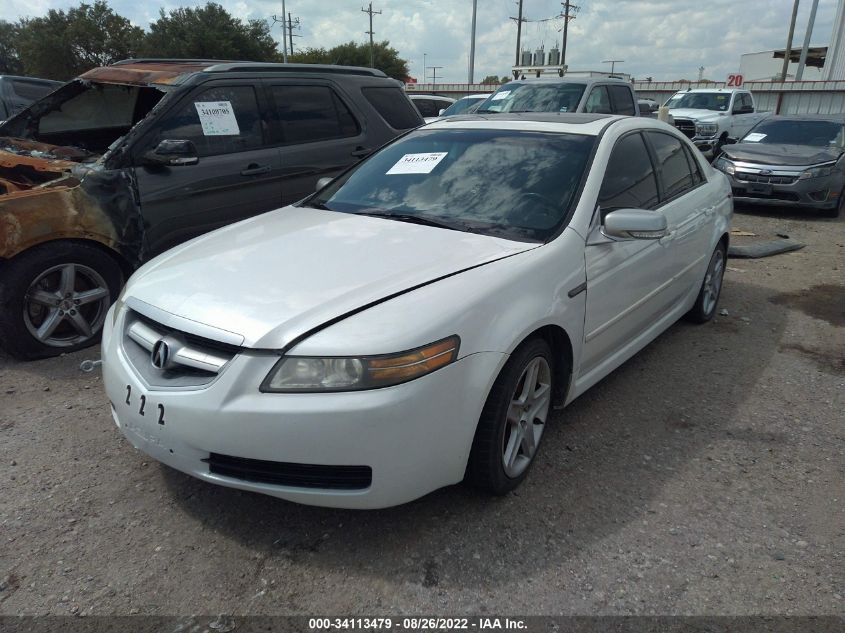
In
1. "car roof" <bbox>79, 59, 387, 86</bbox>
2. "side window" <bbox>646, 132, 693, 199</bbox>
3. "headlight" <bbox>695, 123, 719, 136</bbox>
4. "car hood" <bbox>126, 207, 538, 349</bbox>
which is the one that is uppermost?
"car roof" <bbox>79, 59, 387, 86</bbox>

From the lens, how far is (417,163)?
3.65 m

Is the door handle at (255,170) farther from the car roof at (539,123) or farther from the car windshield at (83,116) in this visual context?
the car roof at (539,123)

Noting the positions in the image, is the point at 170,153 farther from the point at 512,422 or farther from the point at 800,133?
the point at 800,133

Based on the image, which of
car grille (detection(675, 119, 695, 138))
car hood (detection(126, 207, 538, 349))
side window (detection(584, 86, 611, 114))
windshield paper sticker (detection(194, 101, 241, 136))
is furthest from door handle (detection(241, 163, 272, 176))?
car grille (detection(675, 119, 695, 138))

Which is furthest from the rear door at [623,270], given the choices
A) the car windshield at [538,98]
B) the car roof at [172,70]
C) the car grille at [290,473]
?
the car windshield at [538,98]

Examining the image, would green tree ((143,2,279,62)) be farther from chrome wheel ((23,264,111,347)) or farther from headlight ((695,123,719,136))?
chrome wheel ((23,264,111,347))

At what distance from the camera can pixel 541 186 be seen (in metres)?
3.22

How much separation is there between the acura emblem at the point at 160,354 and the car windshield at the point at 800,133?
10.6 meters

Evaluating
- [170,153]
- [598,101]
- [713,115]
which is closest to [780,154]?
[598,101]

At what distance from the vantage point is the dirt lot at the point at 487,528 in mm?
2234

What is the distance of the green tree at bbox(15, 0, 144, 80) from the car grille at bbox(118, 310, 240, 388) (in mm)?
41268

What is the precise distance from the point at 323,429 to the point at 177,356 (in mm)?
648

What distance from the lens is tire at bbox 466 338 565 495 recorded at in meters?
2.50

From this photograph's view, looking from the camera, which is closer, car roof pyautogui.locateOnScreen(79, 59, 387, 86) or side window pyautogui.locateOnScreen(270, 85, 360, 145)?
car roof pyautogui.locateOnScreen(79, 59, 387, 86)
